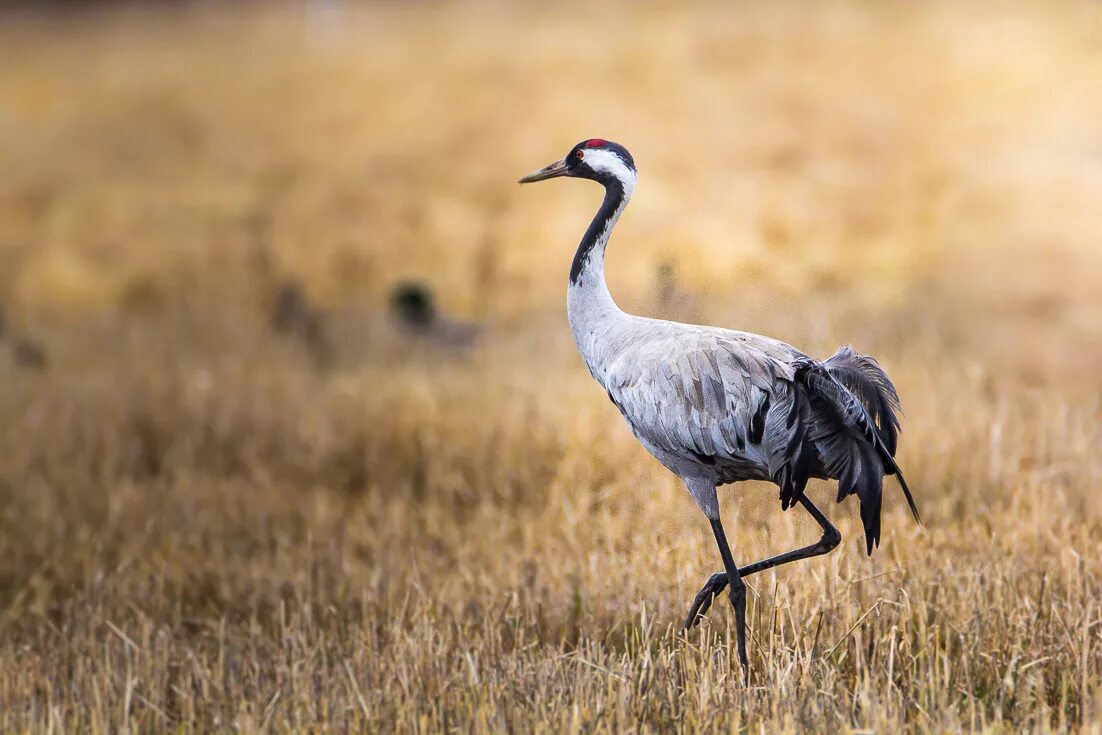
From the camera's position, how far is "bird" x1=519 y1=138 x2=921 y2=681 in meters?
3.70

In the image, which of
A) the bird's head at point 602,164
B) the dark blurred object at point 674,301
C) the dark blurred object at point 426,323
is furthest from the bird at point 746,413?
the dark blurred object at point 426,323

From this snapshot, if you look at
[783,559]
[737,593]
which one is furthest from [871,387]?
[737,593]

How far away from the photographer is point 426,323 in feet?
36.0

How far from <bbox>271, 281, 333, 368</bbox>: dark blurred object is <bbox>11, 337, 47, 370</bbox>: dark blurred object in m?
2.01

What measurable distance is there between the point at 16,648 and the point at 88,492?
2112mm

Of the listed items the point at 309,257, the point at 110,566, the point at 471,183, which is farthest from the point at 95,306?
the point at 110,566

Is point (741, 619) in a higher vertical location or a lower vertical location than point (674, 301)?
lower

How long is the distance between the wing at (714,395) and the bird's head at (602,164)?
0.61 meters

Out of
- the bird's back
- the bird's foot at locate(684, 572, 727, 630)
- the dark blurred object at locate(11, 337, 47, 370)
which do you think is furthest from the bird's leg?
the dark blurred object at locate(11, 337, 47, 370)

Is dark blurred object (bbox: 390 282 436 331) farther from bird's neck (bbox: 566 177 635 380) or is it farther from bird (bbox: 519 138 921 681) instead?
bird (bbox: 519 138 921 681)

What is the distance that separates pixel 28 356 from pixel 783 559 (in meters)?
8.23

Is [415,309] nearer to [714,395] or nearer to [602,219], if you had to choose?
[602,219]

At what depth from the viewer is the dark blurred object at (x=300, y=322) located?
10.5 metres

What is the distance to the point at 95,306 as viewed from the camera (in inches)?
523
